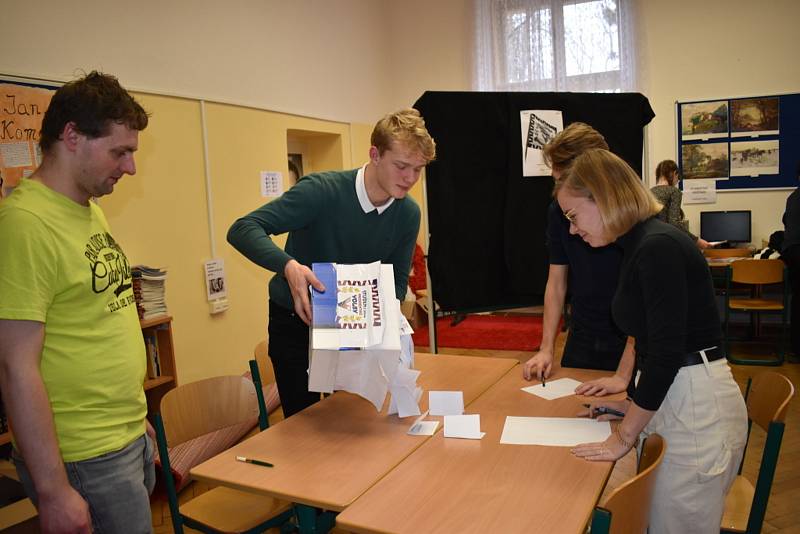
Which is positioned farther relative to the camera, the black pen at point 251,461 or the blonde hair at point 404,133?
the blonde hair at point 404,133

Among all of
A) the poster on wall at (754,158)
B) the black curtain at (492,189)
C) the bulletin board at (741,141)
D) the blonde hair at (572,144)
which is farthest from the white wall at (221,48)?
the poster on wall at (754,158)

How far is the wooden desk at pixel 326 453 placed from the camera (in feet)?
4.56

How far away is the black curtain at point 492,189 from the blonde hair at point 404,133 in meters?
1.28

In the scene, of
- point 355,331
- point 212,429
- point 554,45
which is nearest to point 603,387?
point 355,331

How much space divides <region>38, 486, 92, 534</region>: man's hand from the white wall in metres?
2.50

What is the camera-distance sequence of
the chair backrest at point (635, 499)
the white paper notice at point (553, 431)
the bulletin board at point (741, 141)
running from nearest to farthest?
the chair backrest at point (635, 499) → the white paper notice at point (553, 431) → the bulletin board at point (741, 141)

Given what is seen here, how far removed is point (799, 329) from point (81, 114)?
525 centimetres

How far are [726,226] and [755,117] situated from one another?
3.58ft

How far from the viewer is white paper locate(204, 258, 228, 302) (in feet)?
13.6

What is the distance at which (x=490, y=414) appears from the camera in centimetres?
179

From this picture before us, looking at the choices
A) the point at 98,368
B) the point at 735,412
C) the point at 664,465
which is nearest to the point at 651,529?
the point at 664,465

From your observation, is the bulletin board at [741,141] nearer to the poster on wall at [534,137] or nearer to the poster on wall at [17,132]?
the poster on wall at [534,137]

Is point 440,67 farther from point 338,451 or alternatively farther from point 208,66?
point 338,451

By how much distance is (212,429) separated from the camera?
7.08 ft
